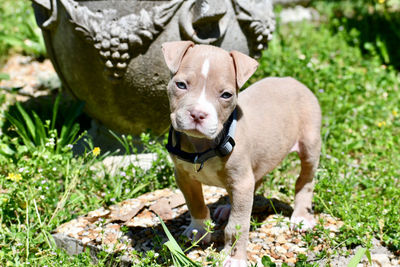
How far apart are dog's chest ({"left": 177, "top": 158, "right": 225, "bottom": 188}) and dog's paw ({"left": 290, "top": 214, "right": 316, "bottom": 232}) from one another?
838 millimetres

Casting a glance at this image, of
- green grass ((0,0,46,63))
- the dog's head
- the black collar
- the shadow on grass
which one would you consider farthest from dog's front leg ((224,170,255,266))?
green grass ((0,0,46,63))

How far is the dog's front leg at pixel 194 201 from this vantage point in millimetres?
3303

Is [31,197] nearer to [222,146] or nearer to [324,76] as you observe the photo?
[222,146]

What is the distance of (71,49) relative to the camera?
4453 mm

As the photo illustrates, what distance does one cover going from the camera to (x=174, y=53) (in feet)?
9.27

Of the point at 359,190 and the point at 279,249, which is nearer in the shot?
the point at 279,249

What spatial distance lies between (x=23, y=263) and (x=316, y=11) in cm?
671

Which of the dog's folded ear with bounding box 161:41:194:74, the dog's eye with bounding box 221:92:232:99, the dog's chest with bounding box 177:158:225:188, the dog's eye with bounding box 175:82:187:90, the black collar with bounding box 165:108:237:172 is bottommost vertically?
the dog's chest with bounding box 177:158:225:188

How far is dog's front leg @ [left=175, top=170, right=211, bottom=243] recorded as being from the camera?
3303mm

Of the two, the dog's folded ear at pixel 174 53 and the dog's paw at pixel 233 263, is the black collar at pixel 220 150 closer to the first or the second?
the dog's folded ear at pixel 174 53

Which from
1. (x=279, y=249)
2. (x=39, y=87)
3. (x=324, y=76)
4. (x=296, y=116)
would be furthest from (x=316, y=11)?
(x=279, y=249)

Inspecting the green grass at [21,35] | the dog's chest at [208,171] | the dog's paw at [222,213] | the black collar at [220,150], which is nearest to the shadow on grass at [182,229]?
the dog's paw at [222,213]

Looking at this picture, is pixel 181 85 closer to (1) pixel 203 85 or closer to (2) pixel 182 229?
(1) pixel 203 85

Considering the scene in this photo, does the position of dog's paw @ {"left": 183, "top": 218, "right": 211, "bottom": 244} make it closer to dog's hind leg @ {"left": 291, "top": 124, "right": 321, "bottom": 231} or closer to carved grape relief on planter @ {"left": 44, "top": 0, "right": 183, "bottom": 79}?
Result: dog's hind leg @ {"left": 291, "top": 124, "right": 321, "bottom": 231}
